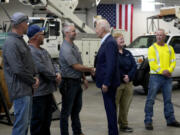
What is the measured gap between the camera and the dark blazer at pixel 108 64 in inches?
173

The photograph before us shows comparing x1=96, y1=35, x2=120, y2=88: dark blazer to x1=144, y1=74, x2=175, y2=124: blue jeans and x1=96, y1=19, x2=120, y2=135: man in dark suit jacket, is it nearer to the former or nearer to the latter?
x1=96, y1=19, x2=120, y2=135: man in dark suit jacket

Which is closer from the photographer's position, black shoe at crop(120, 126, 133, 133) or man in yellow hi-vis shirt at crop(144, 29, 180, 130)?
black shoe at crop(120, 126, 133, 133)

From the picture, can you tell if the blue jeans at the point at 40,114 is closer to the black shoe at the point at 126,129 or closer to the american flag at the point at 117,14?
the black shoe at the point at 126,129

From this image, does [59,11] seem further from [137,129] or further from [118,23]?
[118,23]

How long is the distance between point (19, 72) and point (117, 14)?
69.1ft

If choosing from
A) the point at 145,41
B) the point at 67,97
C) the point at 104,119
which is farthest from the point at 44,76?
the point at 145,41

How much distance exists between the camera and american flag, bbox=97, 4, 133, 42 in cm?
2403

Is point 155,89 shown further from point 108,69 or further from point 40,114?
point 40,114

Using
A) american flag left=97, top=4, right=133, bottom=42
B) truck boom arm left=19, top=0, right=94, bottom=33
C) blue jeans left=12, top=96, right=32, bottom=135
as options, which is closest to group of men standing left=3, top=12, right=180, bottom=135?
blue jeans left=12, top=96, right=32, bottom=135

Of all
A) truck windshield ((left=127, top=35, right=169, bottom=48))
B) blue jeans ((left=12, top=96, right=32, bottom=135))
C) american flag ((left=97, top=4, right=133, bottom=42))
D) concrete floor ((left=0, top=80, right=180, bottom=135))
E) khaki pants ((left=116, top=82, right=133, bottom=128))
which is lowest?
concrete floor ((left=0, top=80, right=180, bottom=135))

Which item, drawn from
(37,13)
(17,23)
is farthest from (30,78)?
(37,13)

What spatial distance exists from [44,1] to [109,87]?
8.83 metres

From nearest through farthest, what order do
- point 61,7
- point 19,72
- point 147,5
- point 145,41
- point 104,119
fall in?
point 19,72, point 104,119, point 145,41, point 61,7, point 147,5

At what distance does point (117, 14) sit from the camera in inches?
949
